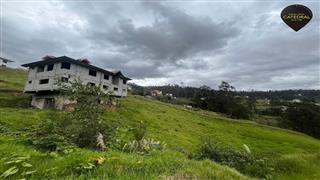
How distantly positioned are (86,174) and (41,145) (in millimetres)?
5296

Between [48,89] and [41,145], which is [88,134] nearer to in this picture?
[41,145]

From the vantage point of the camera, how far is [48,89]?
4647 cm

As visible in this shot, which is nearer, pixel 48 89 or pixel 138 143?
pixel 138 143

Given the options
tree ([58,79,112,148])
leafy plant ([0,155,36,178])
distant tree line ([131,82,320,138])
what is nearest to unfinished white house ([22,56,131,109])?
tree ([58,79,112,148])

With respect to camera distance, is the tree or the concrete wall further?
the concrete wall

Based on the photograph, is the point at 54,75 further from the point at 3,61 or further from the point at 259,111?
the point at 259,111

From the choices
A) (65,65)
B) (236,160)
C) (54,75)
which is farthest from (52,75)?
(236,160)

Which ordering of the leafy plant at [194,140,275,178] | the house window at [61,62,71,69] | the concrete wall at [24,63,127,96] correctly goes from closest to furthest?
the leafy plant at [194,140,275,178] < the concrete wall at [24,63,127,96] < the house window at [61,62,71,69]

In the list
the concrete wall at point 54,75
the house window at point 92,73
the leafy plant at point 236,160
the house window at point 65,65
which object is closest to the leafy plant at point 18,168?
the leafy plant at point 236,160

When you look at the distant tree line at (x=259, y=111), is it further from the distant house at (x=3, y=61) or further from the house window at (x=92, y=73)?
the distant house at (x=3, y=61)

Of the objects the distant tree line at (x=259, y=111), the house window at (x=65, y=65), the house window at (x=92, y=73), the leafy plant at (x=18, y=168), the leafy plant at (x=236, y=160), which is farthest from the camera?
the distant tree line at (x=259, y=111)

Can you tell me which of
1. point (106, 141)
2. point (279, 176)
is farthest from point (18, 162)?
point (279, 176)

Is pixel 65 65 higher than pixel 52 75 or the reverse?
higher

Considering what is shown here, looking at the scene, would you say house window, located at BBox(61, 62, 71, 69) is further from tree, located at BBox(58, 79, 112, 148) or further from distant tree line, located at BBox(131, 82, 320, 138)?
distant tree line, located at BBox(131, 82, 320, 138)
